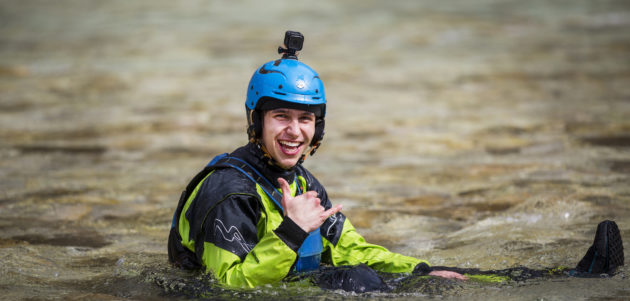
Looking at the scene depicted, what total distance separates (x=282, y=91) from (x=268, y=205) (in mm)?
627

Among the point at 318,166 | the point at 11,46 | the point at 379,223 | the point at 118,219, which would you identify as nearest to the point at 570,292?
the point at 379,223

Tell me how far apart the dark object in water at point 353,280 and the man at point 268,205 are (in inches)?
6.8

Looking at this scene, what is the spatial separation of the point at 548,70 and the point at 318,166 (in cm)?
796

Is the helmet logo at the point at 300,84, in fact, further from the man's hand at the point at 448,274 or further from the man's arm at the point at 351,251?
the man's hand at the point at 448,274

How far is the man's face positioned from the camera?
4.12m

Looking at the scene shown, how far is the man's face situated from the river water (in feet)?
2.37

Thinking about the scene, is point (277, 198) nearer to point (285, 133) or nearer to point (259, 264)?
point (285, 133)

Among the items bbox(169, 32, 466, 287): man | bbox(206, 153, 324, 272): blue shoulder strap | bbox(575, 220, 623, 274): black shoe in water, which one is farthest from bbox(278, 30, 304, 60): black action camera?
bbox(575, 220, 623, 274): black shoe in water

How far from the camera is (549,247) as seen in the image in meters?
5.50

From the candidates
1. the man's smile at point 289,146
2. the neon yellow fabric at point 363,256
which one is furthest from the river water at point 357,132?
the man's smile at point 289,146

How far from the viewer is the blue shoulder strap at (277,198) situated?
4.12 metres

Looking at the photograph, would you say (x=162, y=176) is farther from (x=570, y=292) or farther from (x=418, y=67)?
(x=418, y=67)

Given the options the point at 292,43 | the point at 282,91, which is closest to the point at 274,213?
the point at 282,91

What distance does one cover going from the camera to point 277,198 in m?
4.13
